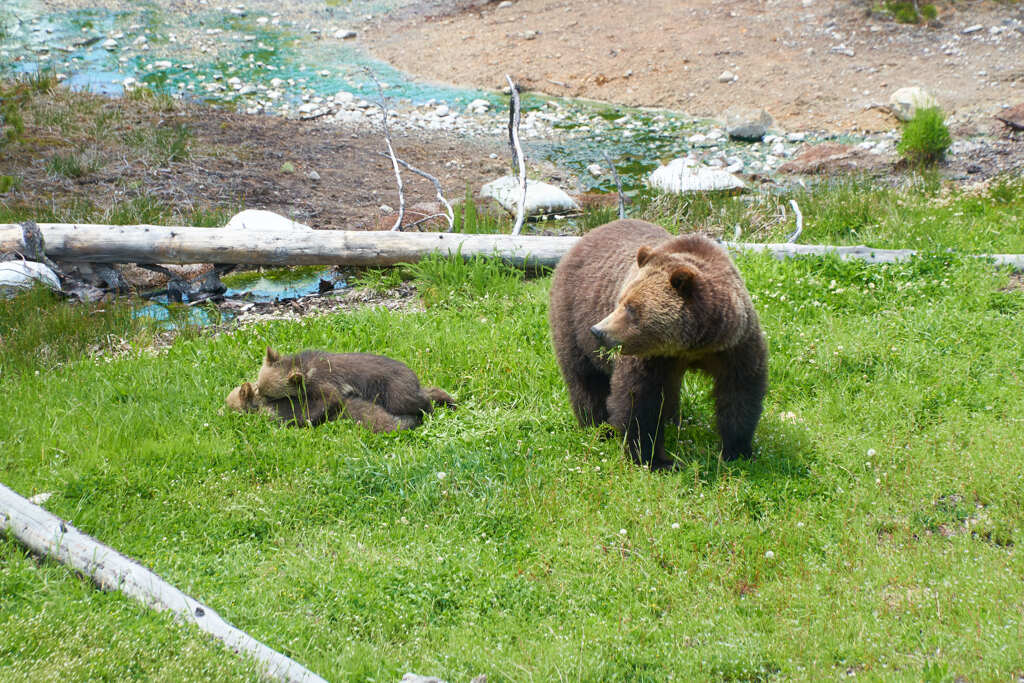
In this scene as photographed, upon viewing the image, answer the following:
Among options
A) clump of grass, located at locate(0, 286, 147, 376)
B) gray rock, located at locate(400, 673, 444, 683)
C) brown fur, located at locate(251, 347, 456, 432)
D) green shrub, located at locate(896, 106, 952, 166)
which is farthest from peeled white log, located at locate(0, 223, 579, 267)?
green shrub, located at locate(896, 106, 952, 166)

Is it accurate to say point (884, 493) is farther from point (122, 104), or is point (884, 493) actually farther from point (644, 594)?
point (122, 104)

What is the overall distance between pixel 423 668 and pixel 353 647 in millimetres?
326

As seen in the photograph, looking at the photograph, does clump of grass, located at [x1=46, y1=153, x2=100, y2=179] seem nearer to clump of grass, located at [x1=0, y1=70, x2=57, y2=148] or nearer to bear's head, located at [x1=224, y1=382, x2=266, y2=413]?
clump of grass, located at [x1=0, y1=70, x2=57, y2=148]

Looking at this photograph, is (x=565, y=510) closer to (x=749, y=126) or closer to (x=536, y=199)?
(x=536, y=199)

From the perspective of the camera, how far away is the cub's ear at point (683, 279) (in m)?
4.76

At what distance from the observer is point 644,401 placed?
17.5 feet

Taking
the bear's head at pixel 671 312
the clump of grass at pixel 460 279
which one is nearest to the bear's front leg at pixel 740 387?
the bear's head at pixel 671 312

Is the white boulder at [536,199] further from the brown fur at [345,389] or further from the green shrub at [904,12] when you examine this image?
the green shrub at [904,12]

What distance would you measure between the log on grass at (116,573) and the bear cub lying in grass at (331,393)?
1.72 m

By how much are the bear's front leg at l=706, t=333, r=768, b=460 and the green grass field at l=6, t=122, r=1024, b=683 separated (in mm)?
261

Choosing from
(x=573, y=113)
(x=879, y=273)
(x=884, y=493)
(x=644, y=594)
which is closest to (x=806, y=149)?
(x=573, y=113)

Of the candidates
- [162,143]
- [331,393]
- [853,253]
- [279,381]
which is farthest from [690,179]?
[279,381]

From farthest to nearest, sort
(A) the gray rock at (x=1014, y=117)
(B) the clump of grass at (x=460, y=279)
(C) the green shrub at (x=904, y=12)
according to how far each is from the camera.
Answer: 1. (C) the green shrub at (x=904, y=12)
2. (A) the gray rock at (x=1014, y=117)
3. (B) the clump of grass at (x=460, y=279)

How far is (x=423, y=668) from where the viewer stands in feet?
12.8
